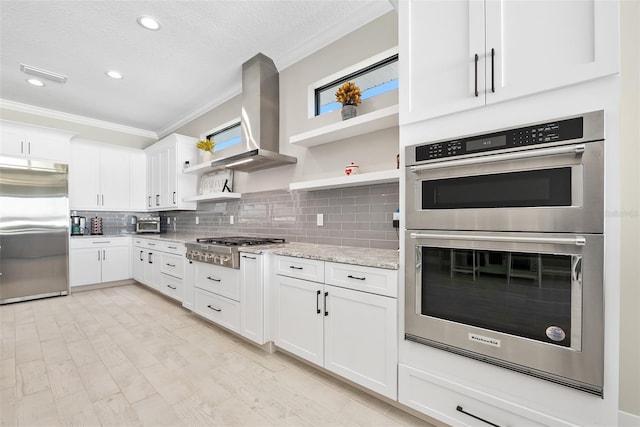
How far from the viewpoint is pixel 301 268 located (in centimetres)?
218

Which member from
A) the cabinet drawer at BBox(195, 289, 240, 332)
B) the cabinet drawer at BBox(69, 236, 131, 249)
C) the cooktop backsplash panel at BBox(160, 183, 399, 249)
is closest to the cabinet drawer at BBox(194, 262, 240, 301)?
the cabinet drawer at BBox(195, 289, 240, 332)

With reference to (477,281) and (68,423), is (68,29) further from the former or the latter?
(477,281)

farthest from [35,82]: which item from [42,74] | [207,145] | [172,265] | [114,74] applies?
[172,265]

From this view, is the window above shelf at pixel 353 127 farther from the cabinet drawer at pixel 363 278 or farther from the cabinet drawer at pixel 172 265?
the cabinet drawer at pixel 172 265

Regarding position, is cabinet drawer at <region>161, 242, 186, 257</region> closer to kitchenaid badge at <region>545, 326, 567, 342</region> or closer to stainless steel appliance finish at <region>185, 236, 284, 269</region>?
stainless steel appliance finish at <region>185, 236, 284, 269</region>

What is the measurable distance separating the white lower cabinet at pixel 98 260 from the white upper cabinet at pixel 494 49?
5140mm

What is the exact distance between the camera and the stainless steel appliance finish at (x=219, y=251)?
2629 millimetres

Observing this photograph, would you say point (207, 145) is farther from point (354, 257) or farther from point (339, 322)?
point (339, 322)

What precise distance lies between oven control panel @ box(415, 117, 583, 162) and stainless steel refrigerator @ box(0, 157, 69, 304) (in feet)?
16.6

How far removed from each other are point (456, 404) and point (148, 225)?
211 inches

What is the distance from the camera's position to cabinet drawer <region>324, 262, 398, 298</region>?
169cm

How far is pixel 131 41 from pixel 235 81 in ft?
3.80

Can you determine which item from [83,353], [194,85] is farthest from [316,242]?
[194,85]

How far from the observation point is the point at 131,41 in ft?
A: 9.40
